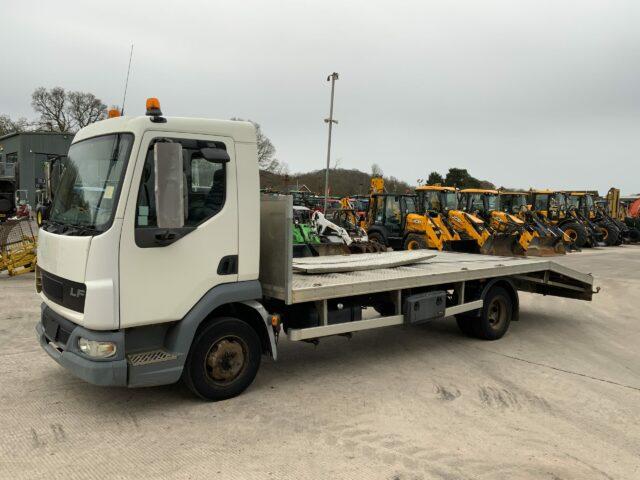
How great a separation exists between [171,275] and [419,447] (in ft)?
7.65

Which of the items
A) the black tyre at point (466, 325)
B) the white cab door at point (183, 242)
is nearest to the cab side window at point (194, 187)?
the white cab door at point (183, 242)

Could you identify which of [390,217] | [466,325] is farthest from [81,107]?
[466,325]

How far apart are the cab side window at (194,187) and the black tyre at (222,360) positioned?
0.97m

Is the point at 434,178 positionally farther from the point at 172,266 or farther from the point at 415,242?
the point at 172,266

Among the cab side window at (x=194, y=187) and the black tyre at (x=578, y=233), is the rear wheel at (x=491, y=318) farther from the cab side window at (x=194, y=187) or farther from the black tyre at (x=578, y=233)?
the black tyre at (x=578, y=233)

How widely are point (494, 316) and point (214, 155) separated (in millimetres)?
4786

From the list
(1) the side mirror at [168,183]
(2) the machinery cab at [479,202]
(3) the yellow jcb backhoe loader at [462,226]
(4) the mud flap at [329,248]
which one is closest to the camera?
(1) the side mirror at [168,183]

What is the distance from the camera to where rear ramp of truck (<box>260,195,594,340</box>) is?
15.4 feet

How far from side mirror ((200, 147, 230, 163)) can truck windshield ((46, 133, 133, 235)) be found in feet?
1.85

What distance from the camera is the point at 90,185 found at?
13.6ft

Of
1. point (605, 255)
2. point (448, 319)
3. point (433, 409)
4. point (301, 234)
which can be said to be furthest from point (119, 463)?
point (605, 255)

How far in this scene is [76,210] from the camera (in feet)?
13.8

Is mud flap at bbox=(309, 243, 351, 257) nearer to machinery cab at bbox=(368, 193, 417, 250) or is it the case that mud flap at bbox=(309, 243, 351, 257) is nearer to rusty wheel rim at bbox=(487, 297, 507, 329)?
machinery cab at bbox=(368, 193, 417, 250)

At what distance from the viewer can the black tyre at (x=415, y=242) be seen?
1631 centimetres
